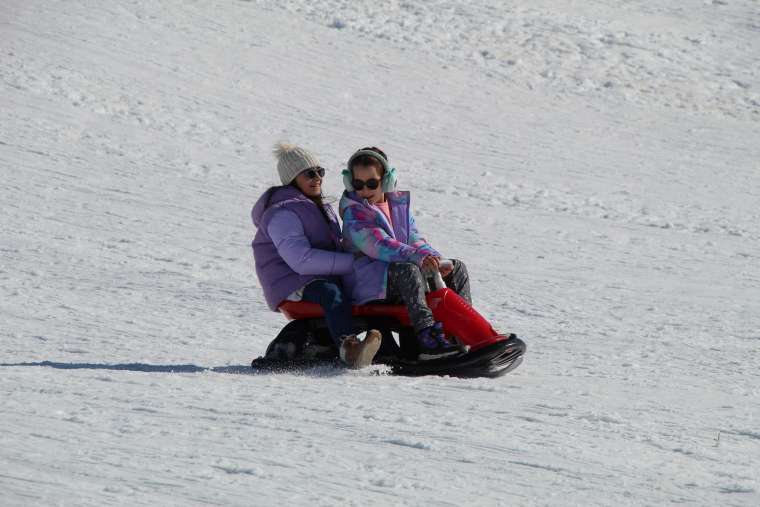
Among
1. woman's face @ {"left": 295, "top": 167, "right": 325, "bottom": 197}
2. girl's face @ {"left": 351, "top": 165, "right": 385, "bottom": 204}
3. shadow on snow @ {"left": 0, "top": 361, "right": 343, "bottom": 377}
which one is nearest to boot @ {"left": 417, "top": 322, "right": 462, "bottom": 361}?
shadow on snow @ {"left": 0, "top": 361, "right": 343, "bottom": 377}

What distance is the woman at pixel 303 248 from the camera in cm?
532

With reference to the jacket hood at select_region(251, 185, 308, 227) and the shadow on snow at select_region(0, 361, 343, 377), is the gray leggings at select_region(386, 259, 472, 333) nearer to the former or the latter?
the shadow on snow at select_region(0, 361, 343, 377)

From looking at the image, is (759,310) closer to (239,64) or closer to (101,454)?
(101,454)

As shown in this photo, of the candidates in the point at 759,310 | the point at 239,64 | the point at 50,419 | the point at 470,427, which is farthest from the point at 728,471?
the point at 239,64

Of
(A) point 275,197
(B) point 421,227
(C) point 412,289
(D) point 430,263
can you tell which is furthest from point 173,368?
(B) point 421,227

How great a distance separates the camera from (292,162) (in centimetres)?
565

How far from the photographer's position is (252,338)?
6996 millimetres

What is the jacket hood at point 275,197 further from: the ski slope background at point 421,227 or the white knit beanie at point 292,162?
the ski slope background at point 421,227

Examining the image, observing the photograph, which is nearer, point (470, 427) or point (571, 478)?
point (571, 478)

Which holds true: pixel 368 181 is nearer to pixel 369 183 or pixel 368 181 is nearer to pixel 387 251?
pixel 369 183

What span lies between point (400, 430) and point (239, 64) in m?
13.3

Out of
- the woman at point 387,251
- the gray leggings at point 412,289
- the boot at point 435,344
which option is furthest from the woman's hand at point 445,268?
the boot at point 435,344

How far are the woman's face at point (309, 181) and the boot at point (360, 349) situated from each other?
2.91ft

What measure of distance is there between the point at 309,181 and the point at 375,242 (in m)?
0.59
